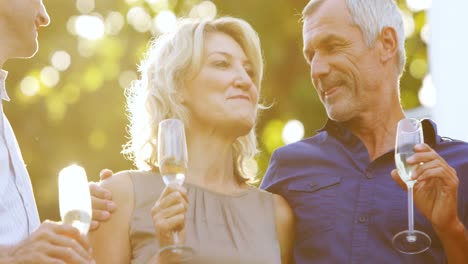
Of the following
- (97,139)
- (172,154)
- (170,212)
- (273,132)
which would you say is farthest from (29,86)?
(170,212)

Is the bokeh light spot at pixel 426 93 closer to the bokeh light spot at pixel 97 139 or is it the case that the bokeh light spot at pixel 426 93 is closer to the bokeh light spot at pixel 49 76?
the bokeh light spot at pixel 97 139

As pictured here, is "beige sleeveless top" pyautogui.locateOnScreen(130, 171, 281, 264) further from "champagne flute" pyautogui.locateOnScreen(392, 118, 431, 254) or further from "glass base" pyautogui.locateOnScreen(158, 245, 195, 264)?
"champagne flute" pyautogui.locateOnScreen(392, 118, 431, 254)

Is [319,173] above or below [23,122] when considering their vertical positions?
above

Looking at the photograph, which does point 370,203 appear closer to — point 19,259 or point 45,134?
point 19,259

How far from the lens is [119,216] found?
15.8ft

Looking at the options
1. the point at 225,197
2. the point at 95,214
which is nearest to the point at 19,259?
the point at 95,214

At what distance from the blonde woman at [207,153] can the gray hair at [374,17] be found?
1.92 feet

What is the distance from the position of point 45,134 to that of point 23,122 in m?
0.31

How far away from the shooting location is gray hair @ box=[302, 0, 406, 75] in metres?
5.59

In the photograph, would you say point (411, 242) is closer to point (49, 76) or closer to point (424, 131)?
point (424, 131)

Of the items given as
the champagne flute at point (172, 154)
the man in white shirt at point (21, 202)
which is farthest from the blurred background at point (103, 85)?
the champagne flute at point (172, 154)

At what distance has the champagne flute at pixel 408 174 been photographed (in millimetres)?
4531

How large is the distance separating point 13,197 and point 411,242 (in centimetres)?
171

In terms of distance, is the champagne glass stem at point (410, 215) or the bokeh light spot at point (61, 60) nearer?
the champagne glass stem at point (410, 215)
